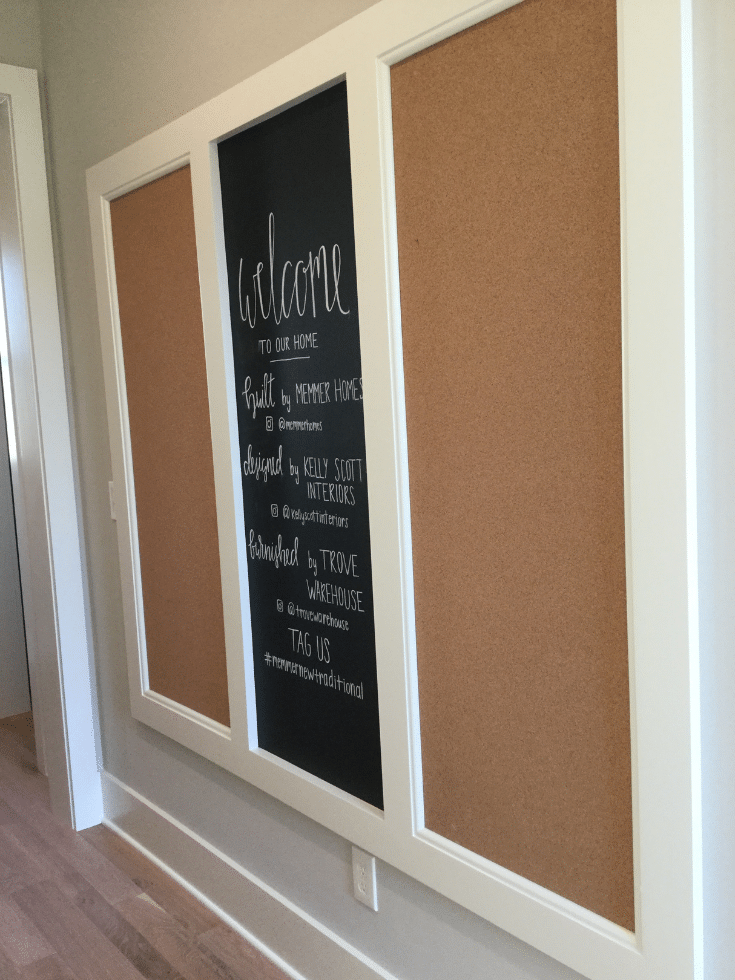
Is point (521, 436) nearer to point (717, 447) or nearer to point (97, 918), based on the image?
point (717, 447)

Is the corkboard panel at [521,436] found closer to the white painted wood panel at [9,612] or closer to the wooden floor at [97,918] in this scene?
the wooden floor at [97,918]

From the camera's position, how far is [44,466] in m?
2.83

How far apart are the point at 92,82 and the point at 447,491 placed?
1775 millimetres

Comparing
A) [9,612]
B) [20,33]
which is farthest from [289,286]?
[9,612]

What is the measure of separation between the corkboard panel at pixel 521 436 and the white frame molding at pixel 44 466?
5.27ft

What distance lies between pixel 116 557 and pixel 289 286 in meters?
1.24

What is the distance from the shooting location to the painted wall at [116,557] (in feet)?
3.93

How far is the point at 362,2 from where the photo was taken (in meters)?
1.65

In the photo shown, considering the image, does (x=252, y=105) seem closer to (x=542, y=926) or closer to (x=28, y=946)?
(x=542, y=926)

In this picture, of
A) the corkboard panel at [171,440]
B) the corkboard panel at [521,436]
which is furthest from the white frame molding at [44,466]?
the corkboard panel at [521,436]

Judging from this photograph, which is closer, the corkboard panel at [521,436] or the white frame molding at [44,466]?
the corkboard panel at [521,436]

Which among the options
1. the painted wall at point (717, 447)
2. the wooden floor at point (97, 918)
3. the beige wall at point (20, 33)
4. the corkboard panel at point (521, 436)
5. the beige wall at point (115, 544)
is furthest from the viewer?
the beige wall at point (20, 33)

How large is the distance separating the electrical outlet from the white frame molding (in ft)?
4.53

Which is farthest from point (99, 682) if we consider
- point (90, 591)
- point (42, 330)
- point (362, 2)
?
point (362, 2)
